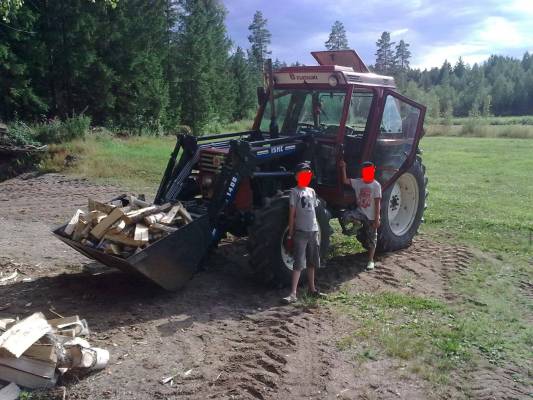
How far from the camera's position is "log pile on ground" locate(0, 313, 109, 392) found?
4109mm

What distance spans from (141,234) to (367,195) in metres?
3.22

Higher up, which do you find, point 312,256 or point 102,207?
point 102,207

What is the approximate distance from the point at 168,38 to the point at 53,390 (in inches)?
1360

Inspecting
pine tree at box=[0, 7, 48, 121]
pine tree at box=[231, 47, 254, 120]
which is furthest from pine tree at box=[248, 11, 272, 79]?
pine tree at box=[0, 7, 48, 121]

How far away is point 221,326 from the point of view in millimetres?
5418

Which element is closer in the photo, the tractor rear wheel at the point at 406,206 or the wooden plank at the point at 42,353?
the wooden plank at the point at 42,353

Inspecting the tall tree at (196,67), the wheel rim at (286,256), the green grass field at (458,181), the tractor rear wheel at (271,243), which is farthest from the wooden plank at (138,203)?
the tall tree at (196,67)

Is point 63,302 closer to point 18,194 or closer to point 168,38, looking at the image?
point 18,194

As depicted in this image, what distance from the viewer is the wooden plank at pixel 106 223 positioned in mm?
5676

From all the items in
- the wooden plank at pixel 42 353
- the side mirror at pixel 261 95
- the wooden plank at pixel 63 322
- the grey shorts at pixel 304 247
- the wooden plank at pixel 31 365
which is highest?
the side mirror at pixel 261 95

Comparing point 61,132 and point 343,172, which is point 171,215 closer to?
point 343,172

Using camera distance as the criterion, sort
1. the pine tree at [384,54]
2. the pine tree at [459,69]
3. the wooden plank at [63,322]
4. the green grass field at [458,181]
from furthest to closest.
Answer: the pine tree at [459,69] → the pine tree at [384,54] → the green grass field at [458,181] → the wooden plank at [63,322]

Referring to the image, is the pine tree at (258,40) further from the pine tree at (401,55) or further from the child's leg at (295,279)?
the child's leg at (295,279)

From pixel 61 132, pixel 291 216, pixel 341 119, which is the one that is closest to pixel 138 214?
pixel 291 216
